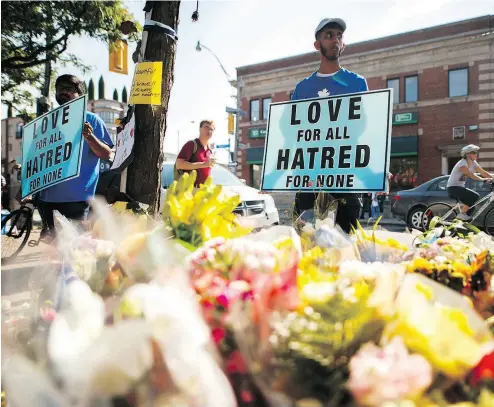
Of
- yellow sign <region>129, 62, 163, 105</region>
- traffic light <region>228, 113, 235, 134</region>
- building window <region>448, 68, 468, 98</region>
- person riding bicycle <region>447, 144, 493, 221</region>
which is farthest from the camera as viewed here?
building window <region>448, 68, 468, 98</region>

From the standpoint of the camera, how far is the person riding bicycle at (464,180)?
7906 mm

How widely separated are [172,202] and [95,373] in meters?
0.60

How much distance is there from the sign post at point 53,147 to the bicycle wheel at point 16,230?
3.67 metres

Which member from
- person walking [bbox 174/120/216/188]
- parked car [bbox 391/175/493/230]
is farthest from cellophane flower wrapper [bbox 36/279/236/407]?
parked car [bbox 391/175/493/230]

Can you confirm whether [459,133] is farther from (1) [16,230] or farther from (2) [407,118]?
(1) [16,230]

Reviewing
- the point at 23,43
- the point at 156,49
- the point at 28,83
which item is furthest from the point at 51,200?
the point at 28,83

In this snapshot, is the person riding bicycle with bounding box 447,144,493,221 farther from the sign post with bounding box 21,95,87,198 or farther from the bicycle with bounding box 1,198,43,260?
the sign post with bounding box 21,95,87,198

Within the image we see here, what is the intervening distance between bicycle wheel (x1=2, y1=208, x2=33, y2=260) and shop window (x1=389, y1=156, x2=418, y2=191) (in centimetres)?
1894

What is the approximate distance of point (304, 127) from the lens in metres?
2.28

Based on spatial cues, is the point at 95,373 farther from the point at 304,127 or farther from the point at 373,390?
the point at 304,127

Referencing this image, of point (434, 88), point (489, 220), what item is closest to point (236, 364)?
point (489, 220)

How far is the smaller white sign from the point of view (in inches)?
117

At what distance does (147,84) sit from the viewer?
9.54ft

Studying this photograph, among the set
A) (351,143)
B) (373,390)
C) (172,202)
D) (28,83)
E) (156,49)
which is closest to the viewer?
(373,390)
